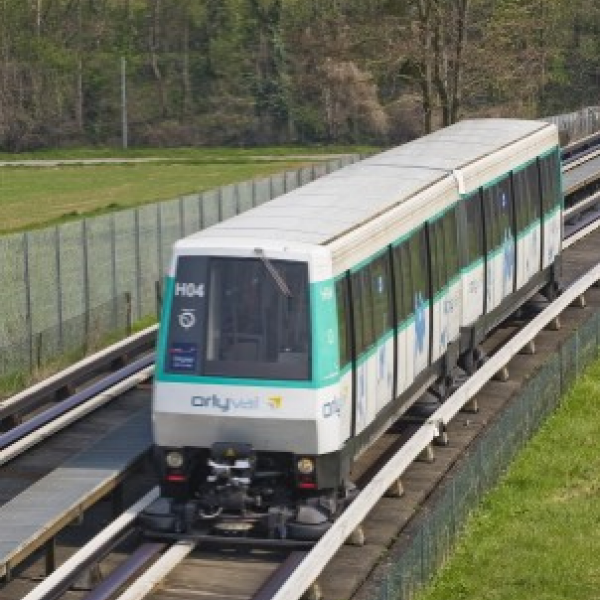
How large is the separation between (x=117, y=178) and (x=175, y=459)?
71.1 m

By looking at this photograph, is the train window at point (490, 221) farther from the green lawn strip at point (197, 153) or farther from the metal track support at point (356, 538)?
A: the green lawn strip at point (197, 153)

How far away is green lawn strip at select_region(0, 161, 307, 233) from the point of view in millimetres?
70812

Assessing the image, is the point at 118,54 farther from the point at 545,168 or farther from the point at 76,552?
the point at 76,552

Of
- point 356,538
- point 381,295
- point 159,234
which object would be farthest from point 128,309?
point 356,538

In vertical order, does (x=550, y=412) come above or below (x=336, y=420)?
below

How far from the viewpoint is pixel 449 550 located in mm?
19406

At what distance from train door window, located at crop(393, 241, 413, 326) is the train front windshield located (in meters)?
3.09

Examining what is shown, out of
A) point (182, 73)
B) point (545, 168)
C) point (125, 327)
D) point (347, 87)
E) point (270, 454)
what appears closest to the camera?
point (270, 454)

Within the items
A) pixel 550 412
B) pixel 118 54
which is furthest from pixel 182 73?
pixel 550 412

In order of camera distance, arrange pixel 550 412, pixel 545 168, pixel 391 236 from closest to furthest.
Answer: pixel 391 236, pixel 550 412, pixel 545 168

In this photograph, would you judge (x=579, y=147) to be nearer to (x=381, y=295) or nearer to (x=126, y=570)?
(x=381, y=295)

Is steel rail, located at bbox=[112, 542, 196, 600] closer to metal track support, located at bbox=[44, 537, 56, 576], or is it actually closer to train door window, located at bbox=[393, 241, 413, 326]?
metal track support, located at bbox=[44, 537, 56, 576]

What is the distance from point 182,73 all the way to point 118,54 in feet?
16.2

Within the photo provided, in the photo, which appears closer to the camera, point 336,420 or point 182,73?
point 336,420
